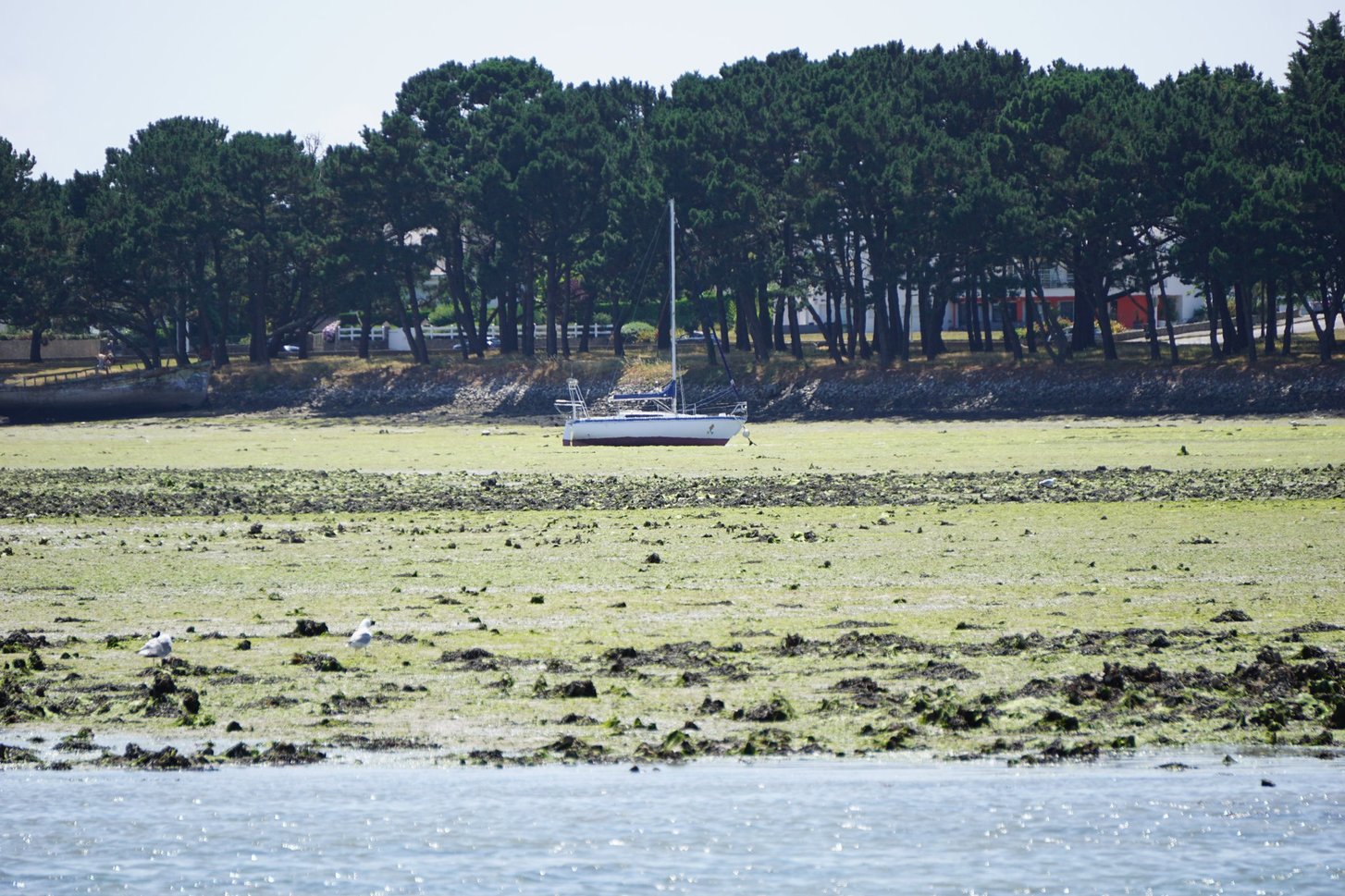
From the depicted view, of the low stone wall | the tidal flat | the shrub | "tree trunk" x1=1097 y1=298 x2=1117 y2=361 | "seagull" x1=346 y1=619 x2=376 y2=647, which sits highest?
the low stone wall

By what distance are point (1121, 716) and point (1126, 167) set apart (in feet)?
205

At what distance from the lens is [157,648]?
55.2 feet

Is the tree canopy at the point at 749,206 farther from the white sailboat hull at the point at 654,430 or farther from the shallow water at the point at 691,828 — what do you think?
the shallow water at the point at 691,828

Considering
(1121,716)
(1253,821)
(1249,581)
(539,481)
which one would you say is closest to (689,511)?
(539,481)

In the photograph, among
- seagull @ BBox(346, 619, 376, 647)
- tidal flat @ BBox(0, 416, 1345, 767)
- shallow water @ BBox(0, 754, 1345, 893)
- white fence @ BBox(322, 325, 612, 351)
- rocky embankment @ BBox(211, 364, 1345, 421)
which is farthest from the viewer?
white fence @ BBox(322, 325, 612, 351)

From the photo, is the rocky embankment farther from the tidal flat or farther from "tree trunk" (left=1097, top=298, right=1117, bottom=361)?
the tidal flat

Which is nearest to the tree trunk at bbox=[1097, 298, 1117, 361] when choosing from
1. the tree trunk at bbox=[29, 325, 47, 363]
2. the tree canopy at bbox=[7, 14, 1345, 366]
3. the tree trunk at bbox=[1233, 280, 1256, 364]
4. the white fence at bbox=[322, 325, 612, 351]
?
the tree canopy at bbox=[7, 14, 1345, 366]

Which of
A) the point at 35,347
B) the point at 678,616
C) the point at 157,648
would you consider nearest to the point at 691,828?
the point at 157,648

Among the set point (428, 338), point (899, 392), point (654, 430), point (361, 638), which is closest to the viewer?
point (361, 638)

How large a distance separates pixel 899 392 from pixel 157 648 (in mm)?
67046

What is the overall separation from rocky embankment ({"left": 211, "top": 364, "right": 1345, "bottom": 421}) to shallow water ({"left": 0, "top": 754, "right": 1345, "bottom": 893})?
61.9m

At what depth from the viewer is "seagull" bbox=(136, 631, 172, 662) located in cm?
1681

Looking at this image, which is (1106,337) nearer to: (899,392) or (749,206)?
(899,392)

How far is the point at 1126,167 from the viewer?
73.0 metres
